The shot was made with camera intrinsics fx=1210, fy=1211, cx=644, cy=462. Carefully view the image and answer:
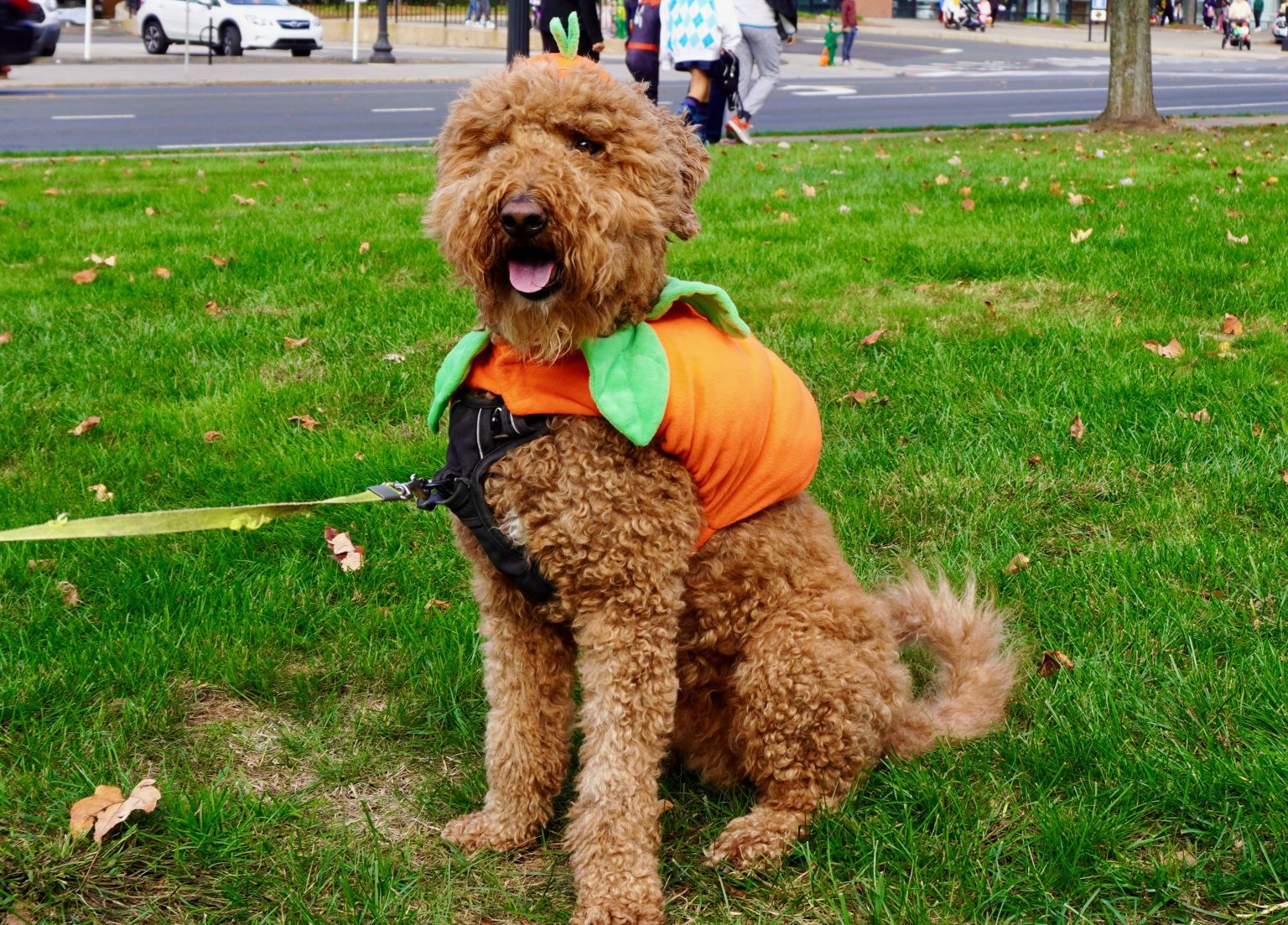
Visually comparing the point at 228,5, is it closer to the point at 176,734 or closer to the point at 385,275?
the point at 385,275

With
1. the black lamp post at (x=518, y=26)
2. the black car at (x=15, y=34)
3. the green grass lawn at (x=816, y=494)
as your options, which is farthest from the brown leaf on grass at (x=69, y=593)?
the black car at (x=15, y=34)

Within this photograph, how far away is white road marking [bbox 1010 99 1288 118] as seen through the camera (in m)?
18.5

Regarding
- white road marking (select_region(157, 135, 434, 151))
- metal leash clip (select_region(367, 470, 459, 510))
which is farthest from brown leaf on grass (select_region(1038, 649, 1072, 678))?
white road marking (select_region(157, 135, 434, 151))

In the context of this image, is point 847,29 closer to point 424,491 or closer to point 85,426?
point 85,426

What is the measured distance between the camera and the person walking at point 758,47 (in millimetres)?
12234

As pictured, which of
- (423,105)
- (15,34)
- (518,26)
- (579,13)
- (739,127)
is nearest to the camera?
(518,26)

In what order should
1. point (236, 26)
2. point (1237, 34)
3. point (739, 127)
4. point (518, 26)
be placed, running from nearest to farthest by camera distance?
point (518, 26), point (739, 127), point (236, 26), point (1237, 34)

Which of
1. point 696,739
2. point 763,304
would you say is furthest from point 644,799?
point 763,304

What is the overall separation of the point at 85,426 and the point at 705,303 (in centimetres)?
310

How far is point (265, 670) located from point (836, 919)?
172 centimetres

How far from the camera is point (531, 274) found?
2.36 metres

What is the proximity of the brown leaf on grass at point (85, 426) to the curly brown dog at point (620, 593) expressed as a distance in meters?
2.66

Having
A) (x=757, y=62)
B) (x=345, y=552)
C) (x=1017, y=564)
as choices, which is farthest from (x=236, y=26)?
(x=1017, y=564)

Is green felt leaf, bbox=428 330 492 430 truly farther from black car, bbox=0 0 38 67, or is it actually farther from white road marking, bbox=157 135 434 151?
white road marking, bbox=157 135 434 151
